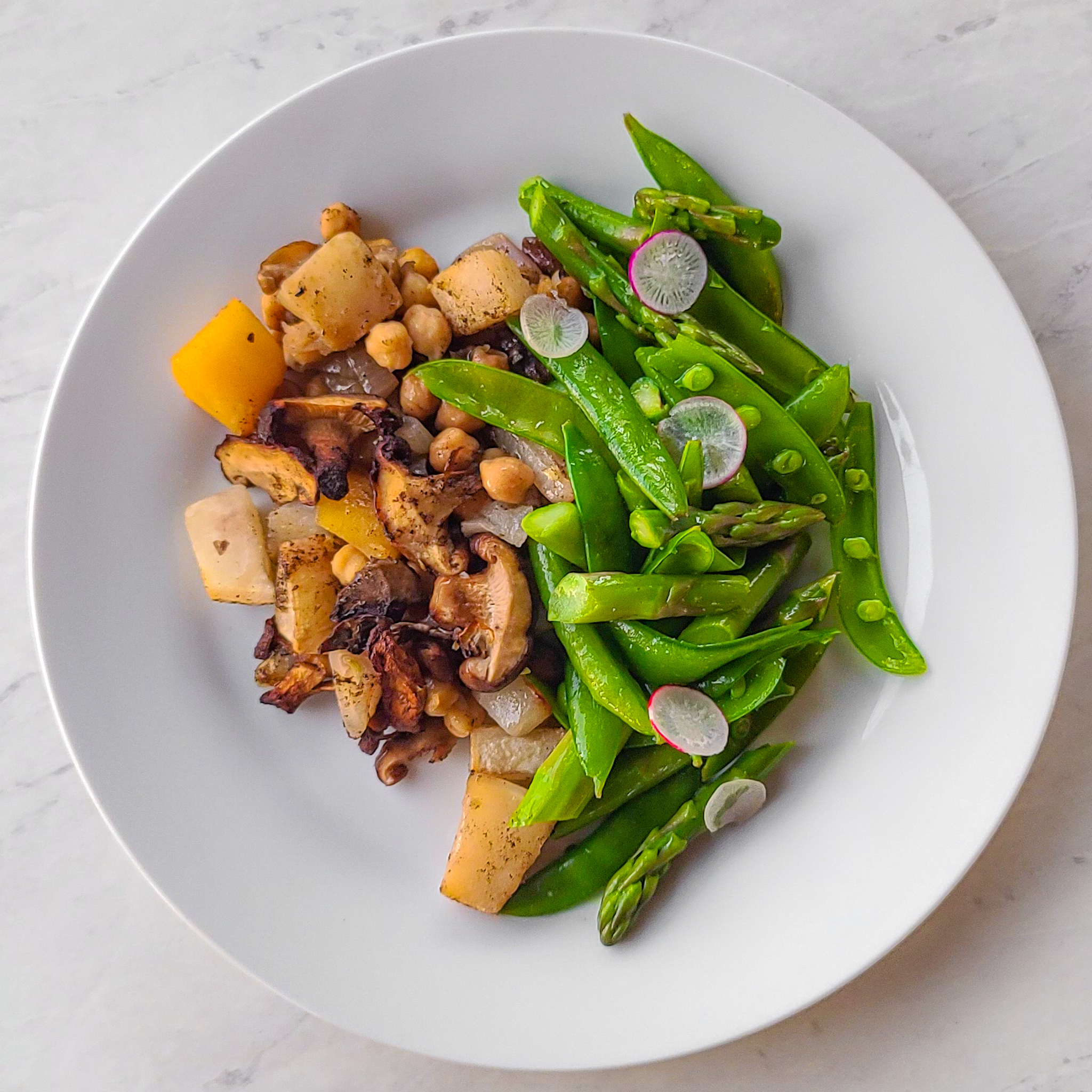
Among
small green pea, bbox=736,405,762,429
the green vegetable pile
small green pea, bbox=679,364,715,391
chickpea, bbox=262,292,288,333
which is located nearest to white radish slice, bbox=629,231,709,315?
Result: the green vegetable pile

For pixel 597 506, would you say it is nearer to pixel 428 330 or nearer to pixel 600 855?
pixel 428 330

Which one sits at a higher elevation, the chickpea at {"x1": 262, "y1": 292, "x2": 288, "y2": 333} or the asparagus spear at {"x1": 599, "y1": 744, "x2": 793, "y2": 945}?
the chickpea at {"x1": 262, "y1": 292, "x2": 288, "y2": 333}

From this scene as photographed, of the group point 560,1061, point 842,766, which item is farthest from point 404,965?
point 842,766

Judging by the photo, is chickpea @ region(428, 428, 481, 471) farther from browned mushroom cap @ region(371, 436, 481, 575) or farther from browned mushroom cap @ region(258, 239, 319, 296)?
browned mushroom cap @ region(258, 239, 319, 296)

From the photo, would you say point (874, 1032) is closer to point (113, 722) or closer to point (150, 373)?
point (113, 722)

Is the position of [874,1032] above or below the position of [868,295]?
below

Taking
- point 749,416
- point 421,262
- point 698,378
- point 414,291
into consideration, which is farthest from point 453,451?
point 749,416

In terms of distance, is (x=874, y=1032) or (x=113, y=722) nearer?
(x=113, y=722)
